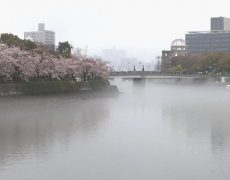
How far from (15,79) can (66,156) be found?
78.8ft

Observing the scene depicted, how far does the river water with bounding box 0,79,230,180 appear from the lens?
12.4m

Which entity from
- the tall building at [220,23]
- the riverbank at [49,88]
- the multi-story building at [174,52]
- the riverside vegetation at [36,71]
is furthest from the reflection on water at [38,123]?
the tall building at [220,23]

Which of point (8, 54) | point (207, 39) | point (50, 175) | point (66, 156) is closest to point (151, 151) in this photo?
point (66, 156)

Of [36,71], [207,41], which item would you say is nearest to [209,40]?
[207,41]

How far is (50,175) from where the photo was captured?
12.1 metres

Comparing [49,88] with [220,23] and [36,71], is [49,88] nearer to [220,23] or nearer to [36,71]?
[36,71]

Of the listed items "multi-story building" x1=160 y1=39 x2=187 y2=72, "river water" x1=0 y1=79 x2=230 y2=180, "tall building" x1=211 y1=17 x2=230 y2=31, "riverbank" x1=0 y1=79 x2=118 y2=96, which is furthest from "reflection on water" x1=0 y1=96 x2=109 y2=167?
"tall building" x1=211 y1=17 x2=230 y2=31

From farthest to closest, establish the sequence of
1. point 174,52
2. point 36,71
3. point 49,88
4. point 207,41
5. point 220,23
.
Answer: point 220,23 < point 174,52 < point 207,41 < point 49,88 < point 36,71

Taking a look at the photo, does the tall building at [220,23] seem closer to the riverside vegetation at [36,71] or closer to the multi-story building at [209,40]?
the multi-story building at [209,40]

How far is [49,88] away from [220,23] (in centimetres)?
11720

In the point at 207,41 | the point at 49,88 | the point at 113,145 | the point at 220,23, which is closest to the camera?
the point at 113,145

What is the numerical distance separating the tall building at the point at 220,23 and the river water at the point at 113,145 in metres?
126

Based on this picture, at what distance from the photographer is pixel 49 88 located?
130ft

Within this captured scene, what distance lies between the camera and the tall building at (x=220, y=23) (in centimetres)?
14875
